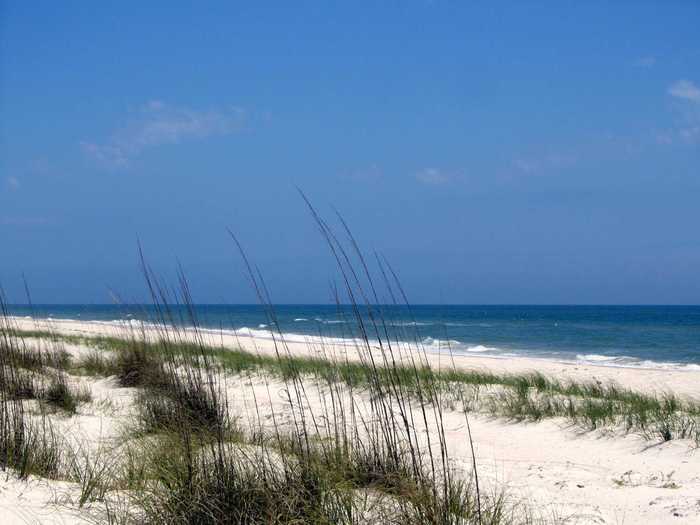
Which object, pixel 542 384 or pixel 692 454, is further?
pixel 542 384

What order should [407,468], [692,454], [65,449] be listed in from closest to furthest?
[407,468]
[65,449]
[692,454]

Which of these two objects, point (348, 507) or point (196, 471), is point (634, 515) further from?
point (196, 471)

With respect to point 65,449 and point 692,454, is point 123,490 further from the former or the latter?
point 692,454

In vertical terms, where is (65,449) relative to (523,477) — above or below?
above

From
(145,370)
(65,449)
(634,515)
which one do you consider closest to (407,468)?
(634,515)

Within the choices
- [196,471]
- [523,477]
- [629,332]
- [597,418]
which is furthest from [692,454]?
[629,332]

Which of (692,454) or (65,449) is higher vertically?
(65,449)

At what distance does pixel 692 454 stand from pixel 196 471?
11.9 feet

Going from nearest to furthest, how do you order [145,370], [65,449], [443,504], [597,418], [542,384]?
[443,504] → [65,449] → [597,418] → [145,370] → [542,384]

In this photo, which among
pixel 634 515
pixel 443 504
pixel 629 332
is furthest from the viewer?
pixel 629 332

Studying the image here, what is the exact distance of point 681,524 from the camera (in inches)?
123

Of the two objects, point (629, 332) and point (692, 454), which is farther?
point (629, 332)

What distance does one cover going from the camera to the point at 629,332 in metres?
33.2

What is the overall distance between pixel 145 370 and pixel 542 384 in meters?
4.66
